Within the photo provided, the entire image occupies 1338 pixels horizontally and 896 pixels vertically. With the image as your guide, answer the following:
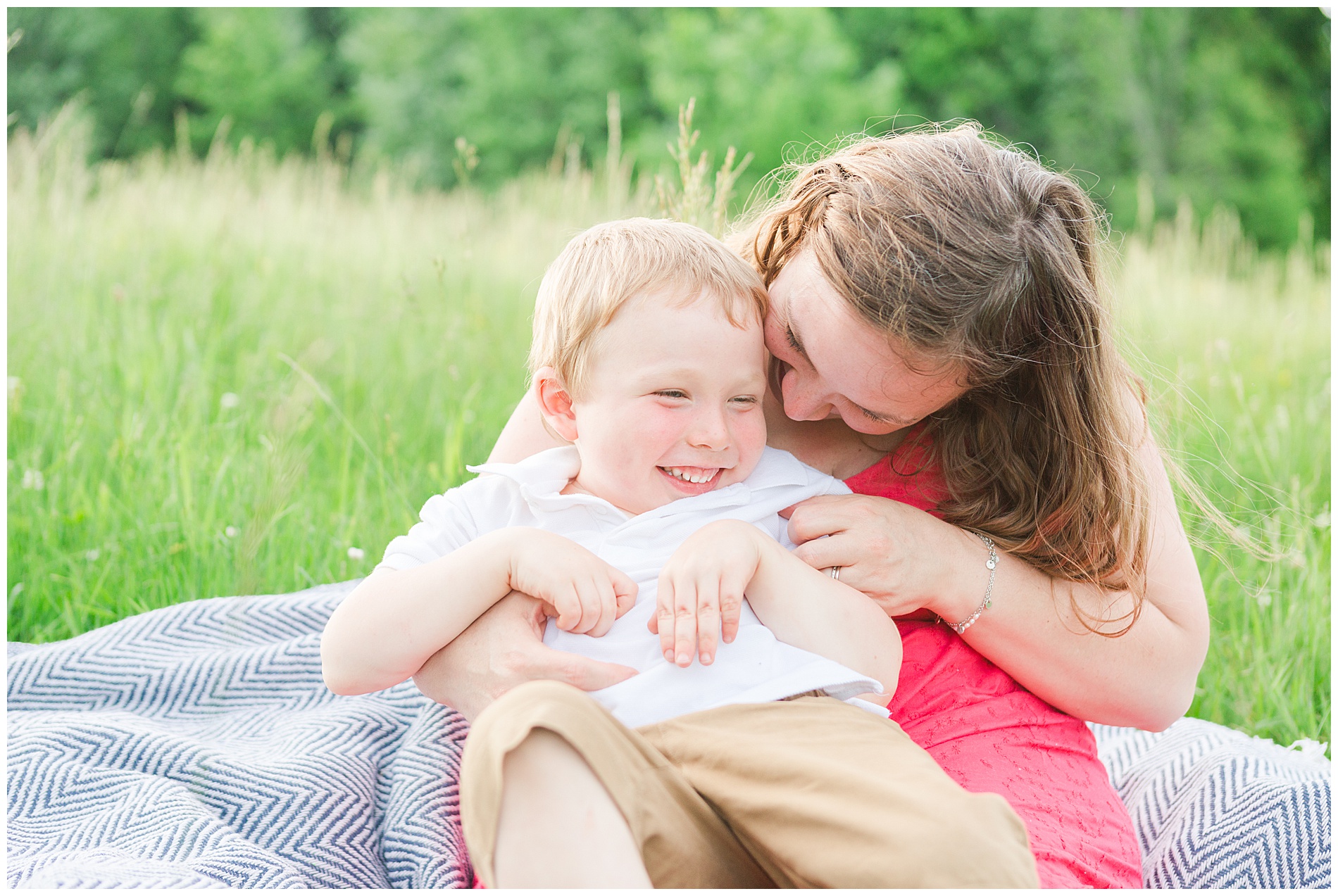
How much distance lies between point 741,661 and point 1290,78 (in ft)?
45.8

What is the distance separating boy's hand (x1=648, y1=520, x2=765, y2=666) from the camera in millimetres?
1280

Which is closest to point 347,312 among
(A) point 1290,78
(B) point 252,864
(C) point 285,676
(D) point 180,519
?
(D) point 180,519

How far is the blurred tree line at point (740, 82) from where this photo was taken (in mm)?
11531

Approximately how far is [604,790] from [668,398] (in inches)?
22.7

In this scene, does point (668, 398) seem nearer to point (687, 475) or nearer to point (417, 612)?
point (687, 475)

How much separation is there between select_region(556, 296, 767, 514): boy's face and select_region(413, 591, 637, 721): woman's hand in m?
0.24

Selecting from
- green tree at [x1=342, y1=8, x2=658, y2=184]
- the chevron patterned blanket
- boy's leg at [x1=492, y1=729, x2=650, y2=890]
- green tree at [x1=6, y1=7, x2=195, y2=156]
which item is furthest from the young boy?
green tree at [x1=6, y1=7, x2=195, y2=156]

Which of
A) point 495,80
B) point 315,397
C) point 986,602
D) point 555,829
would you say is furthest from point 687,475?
point 495,80

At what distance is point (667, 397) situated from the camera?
147 centimetres

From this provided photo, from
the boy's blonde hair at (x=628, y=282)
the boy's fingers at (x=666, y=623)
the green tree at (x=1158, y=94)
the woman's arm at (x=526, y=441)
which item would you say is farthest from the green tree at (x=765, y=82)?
the boy's fingers at (x=666, y=623)

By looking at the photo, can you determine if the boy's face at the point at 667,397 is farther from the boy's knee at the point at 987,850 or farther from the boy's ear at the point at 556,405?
the boy's knee at the point at 987,850

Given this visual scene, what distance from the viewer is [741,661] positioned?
132cm

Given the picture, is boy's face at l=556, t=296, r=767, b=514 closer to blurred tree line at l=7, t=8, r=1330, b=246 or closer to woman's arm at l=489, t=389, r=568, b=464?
woman's arm at l=489, t=389, r=568, b=464

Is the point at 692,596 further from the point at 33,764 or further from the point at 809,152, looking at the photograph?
the point at 33,764
